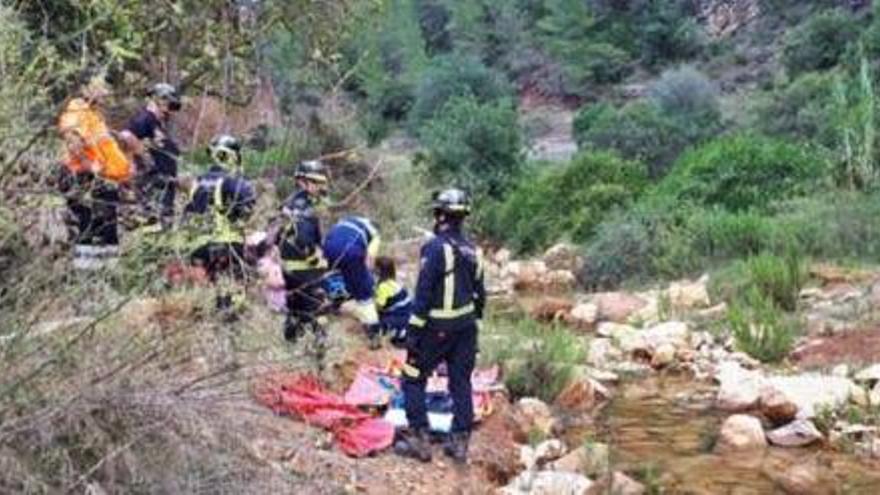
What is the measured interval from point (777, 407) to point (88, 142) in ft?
23.0

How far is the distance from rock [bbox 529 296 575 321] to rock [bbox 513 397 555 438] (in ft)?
20.3

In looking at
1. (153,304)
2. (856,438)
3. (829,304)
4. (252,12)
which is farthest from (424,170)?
(153,304)

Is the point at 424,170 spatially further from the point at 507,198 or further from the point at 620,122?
the point at 620,122

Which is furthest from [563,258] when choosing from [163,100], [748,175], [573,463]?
[163,100]

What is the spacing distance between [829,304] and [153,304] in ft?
35.6

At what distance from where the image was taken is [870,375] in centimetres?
1175

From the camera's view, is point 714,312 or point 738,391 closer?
point 738,391

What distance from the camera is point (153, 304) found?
592 centimetres

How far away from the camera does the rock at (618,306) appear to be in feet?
54.0

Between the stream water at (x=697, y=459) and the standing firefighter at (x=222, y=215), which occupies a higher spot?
the standing firefighter at (x=222, y=215)

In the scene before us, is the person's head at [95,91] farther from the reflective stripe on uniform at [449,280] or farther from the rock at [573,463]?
the rock at [573,463]

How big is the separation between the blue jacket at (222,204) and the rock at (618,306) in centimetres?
855

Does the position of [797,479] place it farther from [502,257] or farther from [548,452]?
[502,257]

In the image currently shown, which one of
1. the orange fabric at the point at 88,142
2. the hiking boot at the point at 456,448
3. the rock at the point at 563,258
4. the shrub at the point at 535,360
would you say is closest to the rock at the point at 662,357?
the shrub at the point at 535,360
